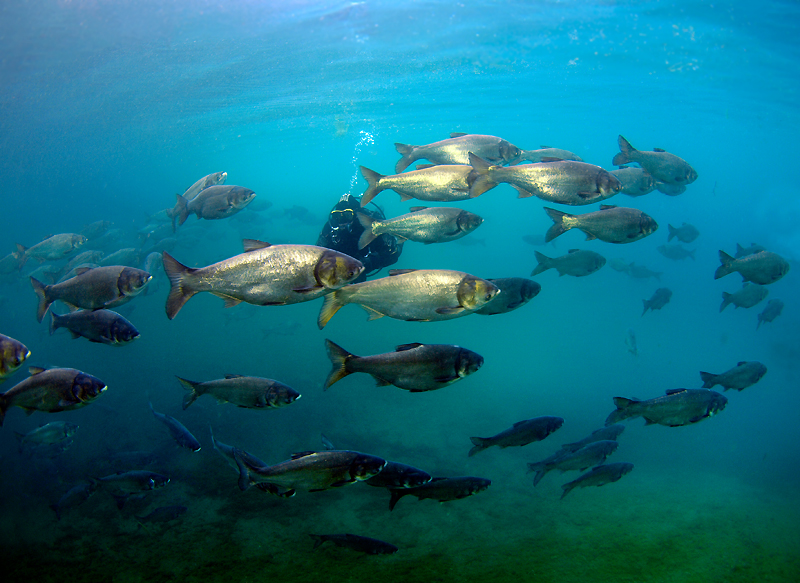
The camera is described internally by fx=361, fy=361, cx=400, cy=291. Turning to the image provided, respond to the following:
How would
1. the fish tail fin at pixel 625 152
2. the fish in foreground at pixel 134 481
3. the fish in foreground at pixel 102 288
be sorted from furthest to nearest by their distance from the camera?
the fish tail fin at pixel 625 152 → the fish in foreground at pixel 134 481 → the fish in foreground at pixel 102 288

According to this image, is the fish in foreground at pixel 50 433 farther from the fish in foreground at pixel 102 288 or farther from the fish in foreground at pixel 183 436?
the fish in foreground at pixel 102 288

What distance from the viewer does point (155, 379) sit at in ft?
45.4

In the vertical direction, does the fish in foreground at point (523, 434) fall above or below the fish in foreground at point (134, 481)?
above

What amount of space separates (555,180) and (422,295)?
2.20 meters

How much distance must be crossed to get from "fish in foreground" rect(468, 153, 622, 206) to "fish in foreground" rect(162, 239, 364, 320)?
6.90ft

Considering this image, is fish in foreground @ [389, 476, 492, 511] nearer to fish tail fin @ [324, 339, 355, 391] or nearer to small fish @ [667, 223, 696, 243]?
fish tail fin @ [324, 339, 355, 391]

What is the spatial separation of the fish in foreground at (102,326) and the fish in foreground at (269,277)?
5.53 ft

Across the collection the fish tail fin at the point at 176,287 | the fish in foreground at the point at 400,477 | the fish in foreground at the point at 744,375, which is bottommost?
the fish in foreground at the point at 744,375

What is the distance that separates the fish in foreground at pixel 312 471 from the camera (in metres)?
3.39

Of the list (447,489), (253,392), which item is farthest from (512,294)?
(253,392)

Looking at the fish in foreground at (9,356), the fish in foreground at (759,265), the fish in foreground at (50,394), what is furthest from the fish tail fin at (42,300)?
the fish in foreground at (759,265)

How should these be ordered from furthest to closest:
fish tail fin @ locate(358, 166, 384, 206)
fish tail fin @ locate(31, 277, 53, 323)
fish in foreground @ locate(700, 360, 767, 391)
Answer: fish in foreground @ locate(700, 360, 767, 391), fish tail fin @ locate(358, 166, 384, 206), fish tail fin @ locate(31, 277, 53, 323)

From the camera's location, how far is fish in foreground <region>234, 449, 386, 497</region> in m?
3.39

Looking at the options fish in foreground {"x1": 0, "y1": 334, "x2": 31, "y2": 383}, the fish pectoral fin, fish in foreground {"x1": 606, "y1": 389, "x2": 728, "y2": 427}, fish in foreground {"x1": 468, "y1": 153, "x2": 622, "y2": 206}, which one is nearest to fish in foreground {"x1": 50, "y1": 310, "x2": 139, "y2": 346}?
fish in foreground {"x1": 0, "y1": 334, "x2": 31, "y2": 383}
